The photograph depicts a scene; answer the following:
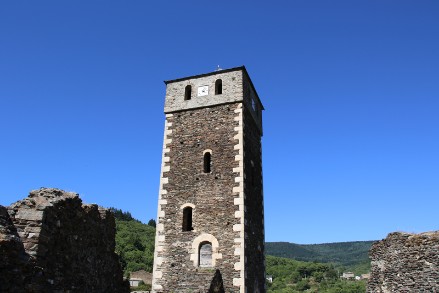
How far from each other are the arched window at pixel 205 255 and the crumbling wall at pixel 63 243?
494 centimetres

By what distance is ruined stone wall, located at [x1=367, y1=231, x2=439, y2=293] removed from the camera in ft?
34.9

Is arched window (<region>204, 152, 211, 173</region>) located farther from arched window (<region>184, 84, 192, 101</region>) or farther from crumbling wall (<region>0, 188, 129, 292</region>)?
crumbling wall (<region>0, 188, 129, 292</region>)

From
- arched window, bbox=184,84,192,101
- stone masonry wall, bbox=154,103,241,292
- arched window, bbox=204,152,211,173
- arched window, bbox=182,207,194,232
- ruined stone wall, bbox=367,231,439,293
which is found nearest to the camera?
ruined stone wall, bbox=367,231,439,293

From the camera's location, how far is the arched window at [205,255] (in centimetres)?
1442

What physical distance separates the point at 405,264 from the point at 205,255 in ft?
21.9

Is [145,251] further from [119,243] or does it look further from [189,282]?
[189,282]

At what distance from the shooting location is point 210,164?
52.6 ft

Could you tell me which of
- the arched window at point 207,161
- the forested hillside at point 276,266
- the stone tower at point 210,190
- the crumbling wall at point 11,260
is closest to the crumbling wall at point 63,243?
the crumbling wall at point 11,260

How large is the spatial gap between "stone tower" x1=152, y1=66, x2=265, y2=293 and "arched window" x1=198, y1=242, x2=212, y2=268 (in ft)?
0.12

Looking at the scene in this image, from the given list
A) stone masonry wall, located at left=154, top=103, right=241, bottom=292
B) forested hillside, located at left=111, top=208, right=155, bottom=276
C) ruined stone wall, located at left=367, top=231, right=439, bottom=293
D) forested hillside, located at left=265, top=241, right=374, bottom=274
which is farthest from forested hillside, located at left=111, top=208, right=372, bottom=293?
forested hillside, located at left=265, top=241, right=374, bottom=274

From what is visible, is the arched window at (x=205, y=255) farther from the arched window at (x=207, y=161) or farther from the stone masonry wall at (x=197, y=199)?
the arched window at (x=207, y=161)

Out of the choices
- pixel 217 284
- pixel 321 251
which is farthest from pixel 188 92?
pixel 321 251

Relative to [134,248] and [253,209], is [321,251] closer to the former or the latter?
[134,248]

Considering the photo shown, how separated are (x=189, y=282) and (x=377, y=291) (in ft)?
20.7
